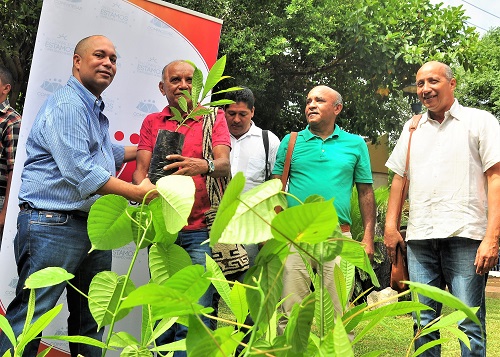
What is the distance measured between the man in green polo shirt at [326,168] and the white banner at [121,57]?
28.8 inches

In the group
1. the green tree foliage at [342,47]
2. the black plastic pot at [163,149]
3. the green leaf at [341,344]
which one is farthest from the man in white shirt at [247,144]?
the green tree foliage at [342,47]

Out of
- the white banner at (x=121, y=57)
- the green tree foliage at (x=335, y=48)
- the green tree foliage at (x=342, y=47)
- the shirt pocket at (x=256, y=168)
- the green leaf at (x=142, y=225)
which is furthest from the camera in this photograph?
the green tree foliage at (x=342, y=47)

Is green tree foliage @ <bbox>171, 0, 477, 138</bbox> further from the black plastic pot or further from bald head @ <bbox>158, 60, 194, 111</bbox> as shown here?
the black plastic pot

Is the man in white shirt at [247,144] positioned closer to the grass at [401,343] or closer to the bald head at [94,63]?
the bald head at [94,63]

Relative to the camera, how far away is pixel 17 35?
8508mm

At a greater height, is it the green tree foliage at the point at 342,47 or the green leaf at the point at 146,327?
the green tree foliage at the point at 342,47

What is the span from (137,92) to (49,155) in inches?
42.9

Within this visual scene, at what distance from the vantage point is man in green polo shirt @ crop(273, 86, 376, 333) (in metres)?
3.73

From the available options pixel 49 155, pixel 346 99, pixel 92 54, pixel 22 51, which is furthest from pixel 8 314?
pixel 346 99

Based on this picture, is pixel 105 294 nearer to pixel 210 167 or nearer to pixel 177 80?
pixel 210 167

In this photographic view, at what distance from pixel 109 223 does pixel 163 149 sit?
1470 millimetres

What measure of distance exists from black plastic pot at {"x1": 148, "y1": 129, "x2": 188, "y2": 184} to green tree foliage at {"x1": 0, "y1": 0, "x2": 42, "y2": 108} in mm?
6059

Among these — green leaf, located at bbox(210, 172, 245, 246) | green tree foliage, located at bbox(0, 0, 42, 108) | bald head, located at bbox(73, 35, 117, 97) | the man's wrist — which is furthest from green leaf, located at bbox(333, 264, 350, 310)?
green tree foliage, located at bbox(0, 0, 42, 108)

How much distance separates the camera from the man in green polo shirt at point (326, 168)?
373cm
